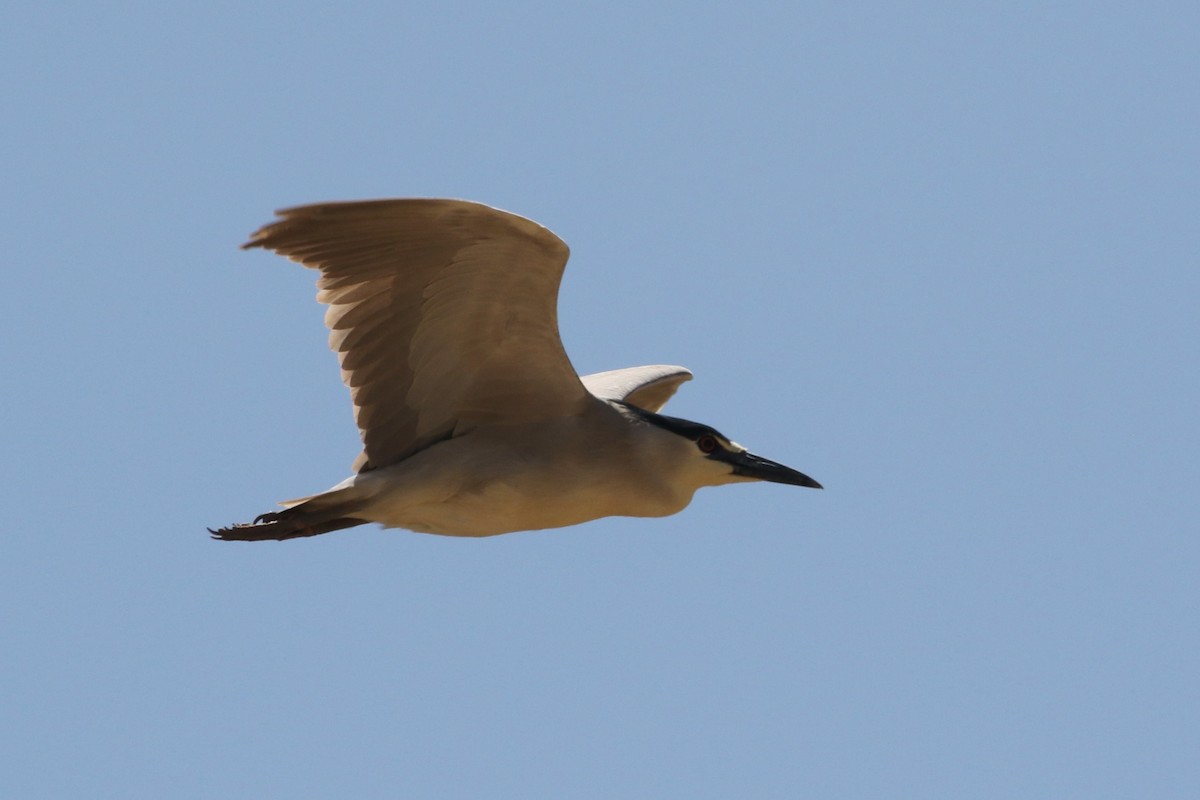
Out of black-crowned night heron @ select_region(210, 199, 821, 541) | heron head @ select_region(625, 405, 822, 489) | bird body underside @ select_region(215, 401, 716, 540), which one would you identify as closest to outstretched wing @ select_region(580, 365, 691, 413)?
heron head @ select_region(625, 405, 822, 489)

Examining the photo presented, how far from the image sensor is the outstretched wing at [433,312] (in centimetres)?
992

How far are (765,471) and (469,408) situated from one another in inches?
79.5

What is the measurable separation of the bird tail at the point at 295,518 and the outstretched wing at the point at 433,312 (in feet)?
1.17

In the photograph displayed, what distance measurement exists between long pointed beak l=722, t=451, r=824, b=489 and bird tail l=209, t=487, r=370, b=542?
2.47 meters

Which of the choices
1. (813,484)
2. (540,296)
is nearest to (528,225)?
(540,296)

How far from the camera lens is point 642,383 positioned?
13.4 meters

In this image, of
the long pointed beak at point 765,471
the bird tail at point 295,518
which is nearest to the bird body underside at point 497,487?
the bird tail at point 295,518

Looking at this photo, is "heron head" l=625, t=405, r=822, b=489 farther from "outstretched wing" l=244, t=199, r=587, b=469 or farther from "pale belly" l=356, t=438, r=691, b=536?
"outstretched wing" l=244, t=199, r=587, b=469

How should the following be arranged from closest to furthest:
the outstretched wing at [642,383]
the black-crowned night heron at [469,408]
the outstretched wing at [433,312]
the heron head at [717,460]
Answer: the outstretched wing at [433,312]
the black-crowned night heron at [469,408]
the heron head at [717,460]
the outstretched wing at [642,383]

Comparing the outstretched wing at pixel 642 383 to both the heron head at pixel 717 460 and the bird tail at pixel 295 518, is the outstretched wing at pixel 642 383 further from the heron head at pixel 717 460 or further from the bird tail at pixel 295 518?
the bird tail at pixel 295 518

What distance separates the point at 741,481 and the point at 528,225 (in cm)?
259

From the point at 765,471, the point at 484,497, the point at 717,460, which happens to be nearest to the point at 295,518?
the point at 484,497

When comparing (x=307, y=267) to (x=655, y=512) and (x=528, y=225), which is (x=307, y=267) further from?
(x=655, y=512)

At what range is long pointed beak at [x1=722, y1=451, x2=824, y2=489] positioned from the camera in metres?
11.5
